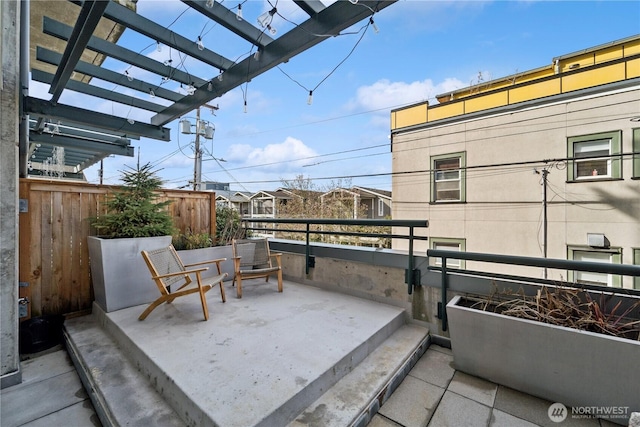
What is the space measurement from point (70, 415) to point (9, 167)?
1738 millimetres

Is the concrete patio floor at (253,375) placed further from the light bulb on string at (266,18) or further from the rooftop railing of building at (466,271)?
the light bulb on string at (266,18)

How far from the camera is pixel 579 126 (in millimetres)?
5309

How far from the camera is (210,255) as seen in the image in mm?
3768

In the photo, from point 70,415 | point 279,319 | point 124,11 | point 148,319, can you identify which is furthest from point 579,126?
point 70,415

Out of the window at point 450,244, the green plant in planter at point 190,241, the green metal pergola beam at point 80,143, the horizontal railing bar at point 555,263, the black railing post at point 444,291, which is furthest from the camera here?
the window at point 450,244

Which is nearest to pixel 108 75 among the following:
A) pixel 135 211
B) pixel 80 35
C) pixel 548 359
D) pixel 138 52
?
pixel 138 52

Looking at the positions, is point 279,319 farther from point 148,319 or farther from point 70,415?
point 70,415

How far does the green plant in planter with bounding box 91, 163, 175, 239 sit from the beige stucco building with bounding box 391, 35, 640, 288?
598cm

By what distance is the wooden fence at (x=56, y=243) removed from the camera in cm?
272

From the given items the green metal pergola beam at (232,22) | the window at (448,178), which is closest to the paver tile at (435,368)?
the green metal pergola beam at (232,22)

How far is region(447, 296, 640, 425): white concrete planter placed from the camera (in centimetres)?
151

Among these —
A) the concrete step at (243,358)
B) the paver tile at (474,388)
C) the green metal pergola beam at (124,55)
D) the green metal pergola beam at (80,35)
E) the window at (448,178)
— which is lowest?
the paver tile at (474,388)

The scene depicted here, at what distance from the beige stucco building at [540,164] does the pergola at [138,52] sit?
5181 millimetres

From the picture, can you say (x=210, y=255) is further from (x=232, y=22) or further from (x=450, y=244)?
(x=450, y=244)
